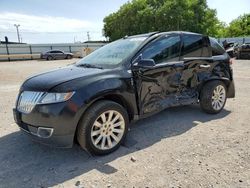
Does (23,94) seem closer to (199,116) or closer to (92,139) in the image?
(92,139)

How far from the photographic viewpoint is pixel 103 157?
353cm

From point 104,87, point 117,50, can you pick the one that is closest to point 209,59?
point 117,50

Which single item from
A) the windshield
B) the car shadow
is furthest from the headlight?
the windshield

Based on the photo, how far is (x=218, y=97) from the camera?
208 inches

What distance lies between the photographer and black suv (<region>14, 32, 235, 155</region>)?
3225 mm

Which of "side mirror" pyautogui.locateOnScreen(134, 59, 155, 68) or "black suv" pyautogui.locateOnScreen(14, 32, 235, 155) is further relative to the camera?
"side mirror" pyautogui.locateOnScreen(134, 59, 155, 68)

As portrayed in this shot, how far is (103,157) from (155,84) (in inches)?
57.7

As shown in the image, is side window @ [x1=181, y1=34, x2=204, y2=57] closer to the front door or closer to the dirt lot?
the front door

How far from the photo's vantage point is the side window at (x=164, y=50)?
4.21 meters

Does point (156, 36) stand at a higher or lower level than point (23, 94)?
higher

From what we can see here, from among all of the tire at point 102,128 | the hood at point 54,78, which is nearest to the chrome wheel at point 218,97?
the tire at point 102,128

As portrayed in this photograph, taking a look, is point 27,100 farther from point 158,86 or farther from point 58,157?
point 158,86

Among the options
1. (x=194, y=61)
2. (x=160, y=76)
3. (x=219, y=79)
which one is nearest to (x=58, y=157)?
(x=160, y=76)

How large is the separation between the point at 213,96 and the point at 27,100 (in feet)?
11.6
